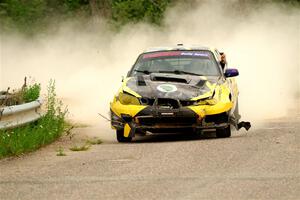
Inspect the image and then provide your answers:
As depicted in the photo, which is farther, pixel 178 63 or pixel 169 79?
pixel 178 63

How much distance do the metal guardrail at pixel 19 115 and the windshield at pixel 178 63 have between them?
1.96 m

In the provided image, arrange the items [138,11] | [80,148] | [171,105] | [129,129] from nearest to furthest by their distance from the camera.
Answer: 1. [80,148]
2. [171,105]
3. [129,129]
4. [138,11]

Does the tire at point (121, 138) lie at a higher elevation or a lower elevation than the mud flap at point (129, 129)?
lower

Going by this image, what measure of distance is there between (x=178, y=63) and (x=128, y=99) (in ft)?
6.46

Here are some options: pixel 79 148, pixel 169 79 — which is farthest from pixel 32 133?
pixel 169 79

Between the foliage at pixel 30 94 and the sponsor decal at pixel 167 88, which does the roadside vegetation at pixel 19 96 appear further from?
the sponsor decal at pixel 167 88

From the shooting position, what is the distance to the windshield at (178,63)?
1566 centimetres

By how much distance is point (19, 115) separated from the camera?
13.7 metres

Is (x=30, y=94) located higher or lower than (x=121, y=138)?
higher

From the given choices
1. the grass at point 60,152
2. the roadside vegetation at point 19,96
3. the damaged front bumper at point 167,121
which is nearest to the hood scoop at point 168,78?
the damaged front bumper at point 167,121

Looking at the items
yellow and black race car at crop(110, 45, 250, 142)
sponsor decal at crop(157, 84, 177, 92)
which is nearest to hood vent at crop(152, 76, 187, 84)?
yellow and black race car at crop(110, 45, 250, 142)

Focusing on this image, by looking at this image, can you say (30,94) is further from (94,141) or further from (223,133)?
(223,133)

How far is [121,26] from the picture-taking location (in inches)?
1367

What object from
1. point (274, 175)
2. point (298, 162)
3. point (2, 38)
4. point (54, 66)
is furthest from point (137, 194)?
point (2, 38)
